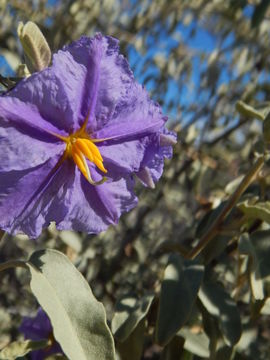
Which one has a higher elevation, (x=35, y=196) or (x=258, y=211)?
(x=258, y=211)

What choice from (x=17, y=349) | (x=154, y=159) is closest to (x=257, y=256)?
(x=154, y=159)

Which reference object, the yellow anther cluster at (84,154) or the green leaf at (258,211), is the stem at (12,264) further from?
the green leaf at (258,211)

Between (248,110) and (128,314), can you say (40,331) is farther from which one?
(248,110)

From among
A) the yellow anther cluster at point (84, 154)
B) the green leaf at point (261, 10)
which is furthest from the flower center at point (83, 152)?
the green leaf at point (261, 10)

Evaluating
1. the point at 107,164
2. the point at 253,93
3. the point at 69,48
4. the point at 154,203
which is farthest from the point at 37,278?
the point at 253,93

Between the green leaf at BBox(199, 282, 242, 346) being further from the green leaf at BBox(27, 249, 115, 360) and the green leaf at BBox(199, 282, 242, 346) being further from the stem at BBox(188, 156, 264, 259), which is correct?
the green leaf at BBox(27, 249, 115, 360)
